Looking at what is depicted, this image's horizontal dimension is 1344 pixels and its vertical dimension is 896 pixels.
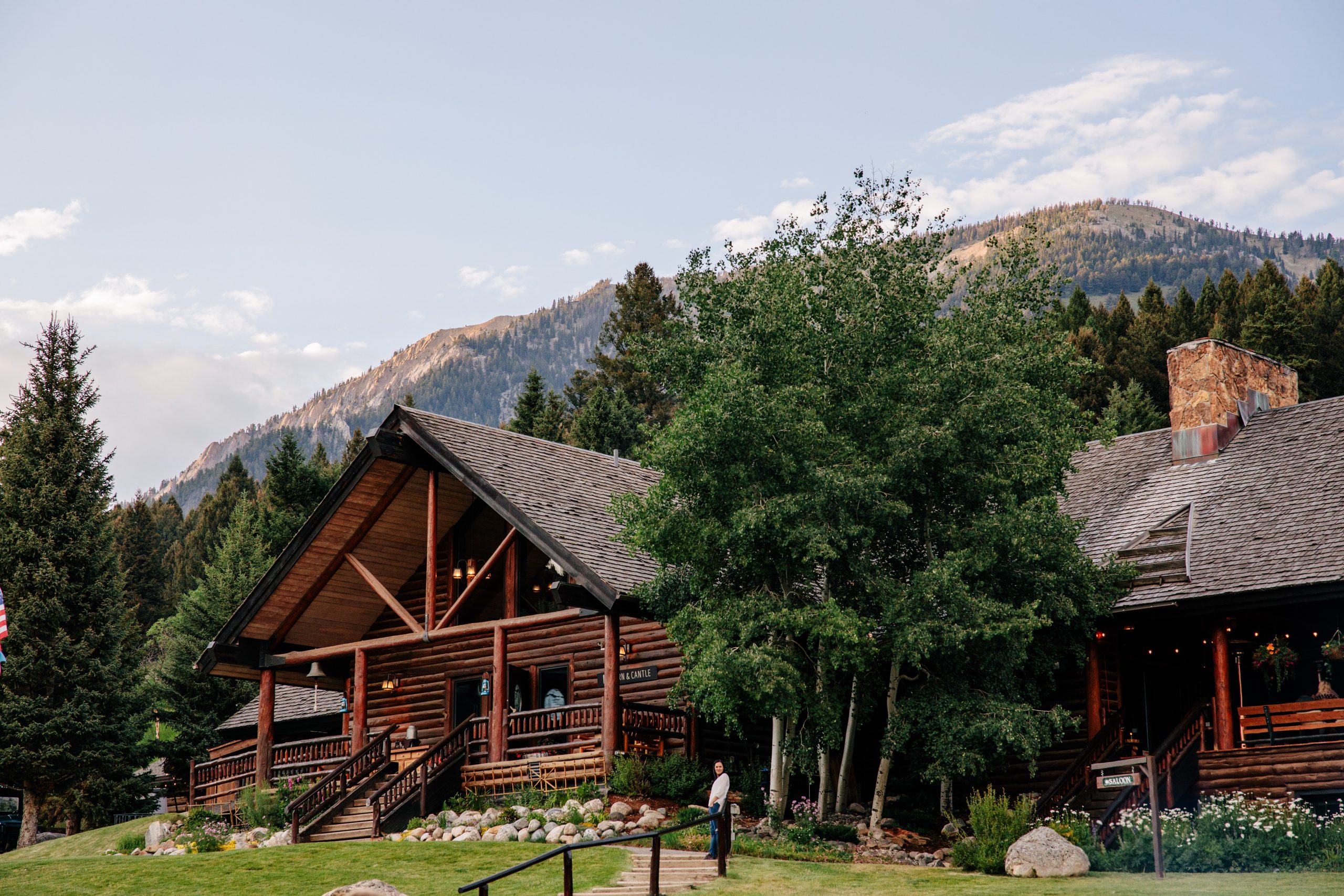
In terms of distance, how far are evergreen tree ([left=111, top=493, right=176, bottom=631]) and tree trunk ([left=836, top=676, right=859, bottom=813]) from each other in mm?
55948

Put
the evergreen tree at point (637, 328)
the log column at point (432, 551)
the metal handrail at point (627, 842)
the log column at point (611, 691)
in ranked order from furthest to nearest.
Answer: the evergreen tree at point (637, 328) < the log column at point (432, 551) < the log column at point (611, 691) < the metal handrail at point (627, 842)

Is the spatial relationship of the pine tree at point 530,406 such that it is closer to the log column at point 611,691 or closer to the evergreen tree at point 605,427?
the evergreen tree at point 605,427

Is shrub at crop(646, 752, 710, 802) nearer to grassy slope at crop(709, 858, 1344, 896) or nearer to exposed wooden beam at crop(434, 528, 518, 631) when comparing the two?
grassy slope at crop(709, 858, 1344, 896)

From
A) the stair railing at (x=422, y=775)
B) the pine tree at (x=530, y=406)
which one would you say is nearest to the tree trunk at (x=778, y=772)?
the stair railing at (x=422, y=775)

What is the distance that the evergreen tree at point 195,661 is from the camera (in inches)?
1725

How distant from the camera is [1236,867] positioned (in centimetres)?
1788

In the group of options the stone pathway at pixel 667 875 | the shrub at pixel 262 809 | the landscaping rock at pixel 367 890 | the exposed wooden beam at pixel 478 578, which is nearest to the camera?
the landscaping rock at pixel 367 890

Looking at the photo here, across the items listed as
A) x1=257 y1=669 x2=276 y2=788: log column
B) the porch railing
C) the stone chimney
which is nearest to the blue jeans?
the porch railing

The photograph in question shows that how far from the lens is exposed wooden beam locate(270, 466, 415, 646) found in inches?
1093

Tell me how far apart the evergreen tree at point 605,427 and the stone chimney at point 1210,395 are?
118 ft

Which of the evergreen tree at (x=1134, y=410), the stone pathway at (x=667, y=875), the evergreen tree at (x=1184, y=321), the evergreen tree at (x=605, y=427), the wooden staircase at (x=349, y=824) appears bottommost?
the wooden staircase at (x=349, y=824)

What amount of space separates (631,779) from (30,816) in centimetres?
2018

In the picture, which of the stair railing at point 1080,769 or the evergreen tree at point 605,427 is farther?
the evergreen tree at point 605,427

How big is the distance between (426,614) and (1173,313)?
4589cm
